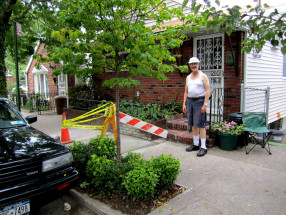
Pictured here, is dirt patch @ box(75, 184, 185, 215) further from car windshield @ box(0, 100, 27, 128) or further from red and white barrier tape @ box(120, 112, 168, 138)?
red and white barrier tape @ box(120, 112, 168, 138)

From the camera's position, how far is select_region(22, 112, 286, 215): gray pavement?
3.08m

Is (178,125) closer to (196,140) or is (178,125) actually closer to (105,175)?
(196,140)

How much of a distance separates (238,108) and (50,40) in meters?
5.40

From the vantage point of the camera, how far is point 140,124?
5.48 metres

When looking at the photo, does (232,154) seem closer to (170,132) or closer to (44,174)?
(170,132)

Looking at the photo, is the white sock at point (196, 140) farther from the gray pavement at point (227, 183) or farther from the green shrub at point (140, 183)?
the green shrub at point (140, 183)

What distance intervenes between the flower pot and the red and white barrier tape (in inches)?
57.5

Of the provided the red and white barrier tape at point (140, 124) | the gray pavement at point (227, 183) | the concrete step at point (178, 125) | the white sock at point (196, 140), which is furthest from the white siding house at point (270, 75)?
the red and white barrier tape at point (140, 124)

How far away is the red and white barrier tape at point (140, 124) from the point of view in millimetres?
5143

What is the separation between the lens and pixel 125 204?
3146 millimetres

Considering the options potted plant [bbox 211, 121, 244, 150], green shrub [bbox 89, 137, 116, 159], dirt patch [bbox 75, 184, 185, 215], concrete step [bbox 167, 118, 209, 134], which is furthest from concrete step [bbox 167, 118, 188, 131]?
dirt patch [bbox 75, 184, 185, 215]

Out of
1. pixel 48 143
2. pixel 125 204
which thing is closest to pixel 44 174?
pixel 48 143

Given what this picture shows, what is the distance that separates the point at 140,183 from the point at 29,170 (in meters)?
1.34

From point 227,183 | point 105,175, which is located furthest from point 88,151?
point 227,183
